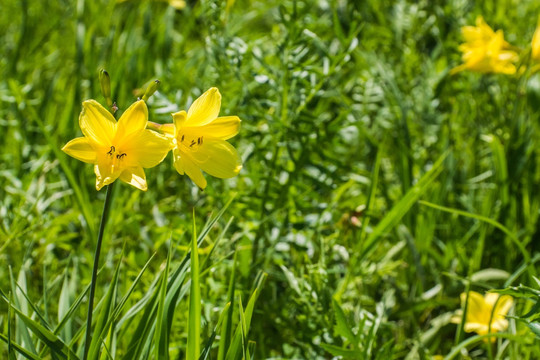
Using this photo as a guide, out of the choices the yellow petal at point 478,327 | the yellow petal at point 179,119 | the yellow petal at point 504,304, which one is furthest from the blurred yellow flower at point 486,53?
the yellow petal at point 179,119

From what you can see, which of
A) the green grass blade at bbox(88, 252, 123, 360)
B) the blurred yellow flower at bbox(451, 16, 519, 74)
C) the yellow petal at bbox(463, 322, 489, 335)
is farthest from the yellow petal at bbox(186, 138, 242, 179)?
the blurred yellow flower at bbox(451, 16, 519, 74)

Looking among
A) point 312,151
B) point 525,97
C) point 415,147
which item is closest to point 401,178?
point 415,147

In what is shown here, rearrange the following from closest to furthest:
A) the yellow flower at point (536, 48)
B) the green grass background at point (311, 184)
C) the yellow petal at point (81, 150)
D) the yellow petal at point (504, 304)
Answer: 1. the yellow petal at point (81, 150)
2. the green grass background at point (311, 184)
3. the yellow petal at point (504, 304)
4. the yellow flower at point (536, 48)

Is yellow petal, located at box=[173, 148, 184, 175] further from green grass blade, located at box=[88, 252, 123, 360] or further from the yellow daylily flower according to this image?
green grass blade, located at box=[88, 252, 123, 360]

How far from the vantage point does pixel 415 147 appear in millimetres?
2436

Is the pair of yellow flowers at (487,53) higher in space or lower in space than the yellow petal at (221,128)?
lower

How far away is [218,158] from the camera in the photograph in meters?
1.33

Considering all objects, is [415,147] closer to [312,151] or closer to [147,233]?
[312,151]

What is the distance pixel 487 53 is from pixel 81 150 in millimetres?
1686

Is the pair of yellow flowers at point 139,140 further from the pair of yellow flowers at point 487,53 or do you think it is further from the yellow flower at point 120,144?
the pair of yellow flowers at point 487,53

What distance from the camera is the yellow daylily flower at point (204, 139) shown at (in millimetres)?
1247

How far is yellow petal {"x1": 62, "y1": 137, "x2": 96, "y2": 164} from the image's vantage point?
113 cm

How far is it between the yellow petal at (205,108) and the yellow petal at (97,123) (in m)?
0.15

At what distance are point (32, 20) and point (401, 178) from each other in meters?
1.96
